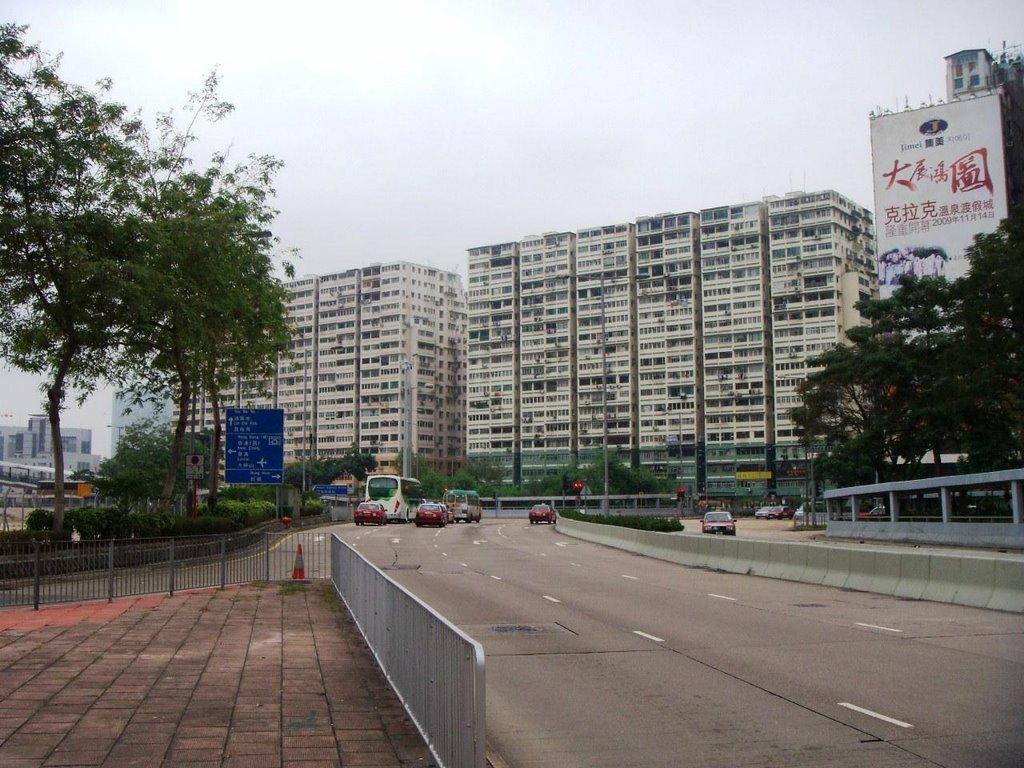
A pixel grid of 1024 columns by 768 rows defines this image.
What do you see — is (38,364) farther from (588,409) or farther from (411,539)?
(588,409)

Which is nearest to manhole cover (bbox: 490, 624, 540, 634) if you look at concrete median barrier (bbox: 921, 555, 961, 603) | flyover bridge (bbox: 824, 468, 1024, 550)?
concrete median barrier (bbox: 921, 555, 961, 603)

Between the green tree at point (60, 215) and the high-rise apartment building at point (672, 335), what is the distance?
105289 millimetres

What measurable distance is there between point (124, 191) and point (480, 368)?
13637cm

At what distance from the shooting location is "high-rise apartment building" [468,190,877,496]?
13225cm

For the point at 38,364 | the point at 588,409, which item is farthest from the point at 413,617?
the point at 588,409

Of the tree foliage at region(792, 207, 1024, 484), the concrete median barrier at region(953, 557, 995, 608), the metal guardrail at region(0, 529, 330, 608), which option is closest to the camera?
the concrete median barrier at region(953, 557, 995, 608)

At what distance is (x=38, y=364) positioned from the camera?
29656mm

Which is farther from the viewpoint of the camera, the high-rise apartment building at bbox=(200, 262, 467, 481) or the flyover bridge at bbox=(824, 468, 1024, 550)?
the high-rise apartment building at bbox=(200, 262, 467, 481)

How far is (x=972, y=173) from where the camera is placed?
9188 centimetres

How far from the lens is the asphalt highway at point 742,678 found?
7875mm

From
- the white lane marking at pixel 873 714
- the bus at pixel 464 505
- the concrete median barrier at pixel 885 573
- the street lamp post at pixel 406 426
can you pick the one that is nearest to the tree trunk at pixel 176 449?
the concrete median barrier at pixel 885 573

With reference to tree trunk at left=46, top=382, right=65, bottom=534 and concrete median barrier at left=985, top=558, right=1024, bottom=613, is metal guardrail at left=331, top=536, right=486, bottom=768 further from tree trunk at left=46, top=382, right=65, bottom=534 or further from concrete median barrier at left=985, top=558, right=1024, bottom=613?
tree trunk at left=46, top=382, right=65, bottom=534

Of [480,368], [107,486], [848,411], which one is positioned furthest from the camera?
[480,368]

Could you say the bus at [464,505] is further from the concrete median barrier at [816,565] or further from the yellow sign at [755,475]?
the concrete median barrier at [816,565]
